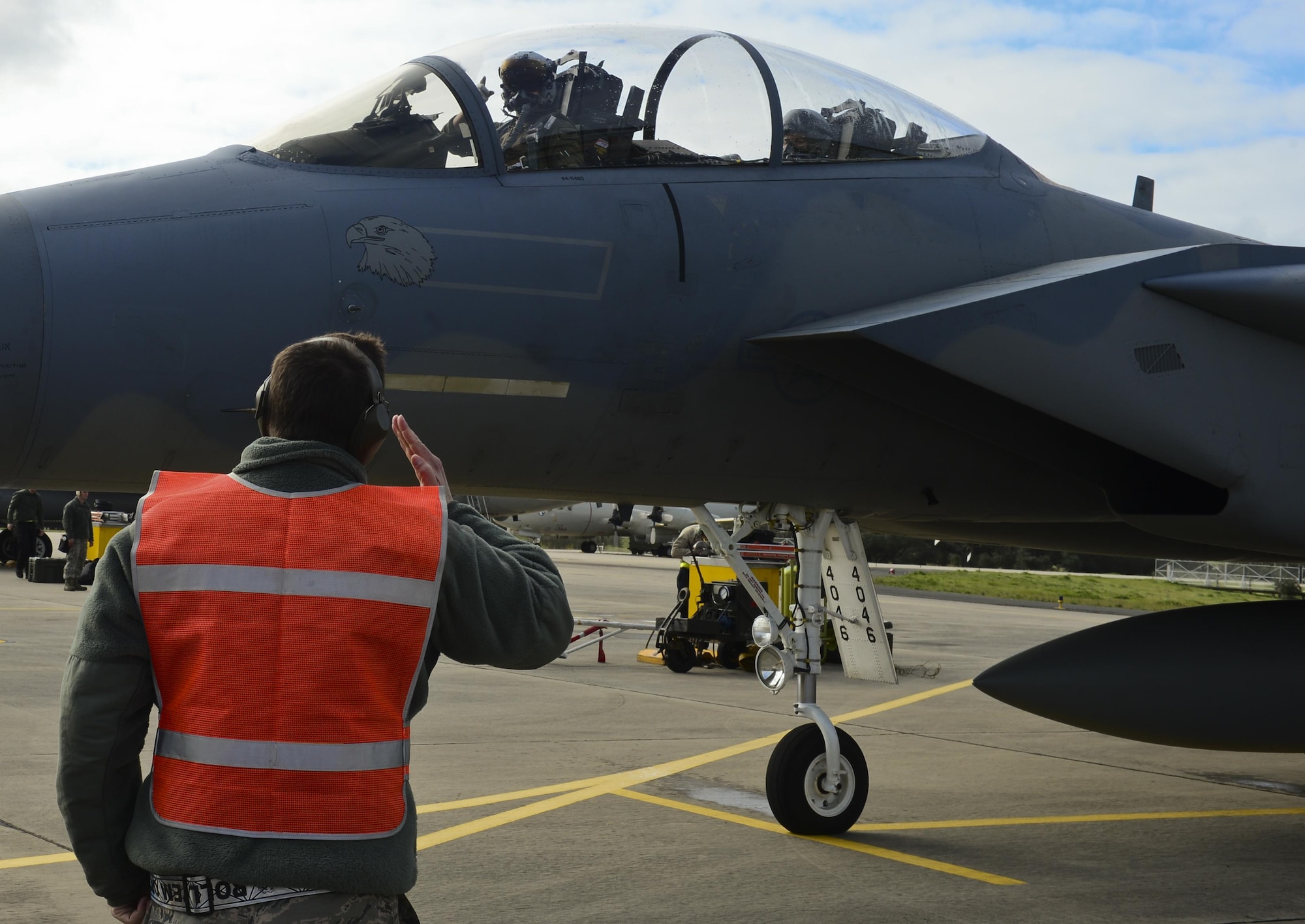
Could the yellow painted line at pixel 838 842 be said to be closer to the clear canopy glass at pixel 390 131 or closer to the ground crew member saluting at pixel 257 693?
the clear canopy glass at pixel 390 131

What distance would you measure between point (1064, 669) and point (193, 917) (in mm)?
4490

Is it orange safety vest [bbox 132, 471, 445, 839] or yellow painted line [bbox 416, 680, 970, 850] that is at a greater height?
orange safety vest [bbox 132, 471, 445, 839]

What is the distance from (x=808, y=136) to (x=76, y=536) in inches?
738

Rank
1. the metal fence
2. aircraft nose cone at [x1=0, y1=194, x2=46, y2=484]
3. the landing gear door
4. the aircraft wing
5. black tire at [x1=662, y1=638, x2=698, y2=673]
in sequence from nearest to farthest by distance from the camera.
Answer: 1. aircraft nose cone at [x1=0, y1=194, x2=46, y2=484]
2. the aircraft wing
3. the landing gear door
4. black tire at [x1=662, y1=638, x2=698, y2=673]
5. the metal fence

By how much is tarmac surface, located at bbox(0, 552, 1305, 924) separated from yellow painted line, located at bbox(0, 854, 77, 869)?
14 mm

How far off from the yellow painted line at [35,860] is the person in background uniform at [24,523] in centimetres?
1958

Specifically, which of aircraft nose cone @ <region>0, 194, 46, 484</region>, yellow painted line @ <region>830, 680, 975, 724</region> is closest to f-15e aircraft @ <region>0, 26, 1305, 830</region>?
aircraft nose cone @ <region>0, 194, 46, 484</region>

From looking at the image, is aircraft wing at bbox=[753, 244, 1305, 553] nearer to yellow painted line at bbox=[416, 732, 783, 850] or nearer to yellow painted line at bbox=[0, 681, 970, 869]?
yellow painted line at bbox=[416, 732, 783, 850]

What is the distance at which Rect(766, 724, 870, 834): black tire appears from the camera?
5812 mm

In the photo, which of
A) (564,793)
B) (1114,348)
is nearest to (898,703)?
(564,793)

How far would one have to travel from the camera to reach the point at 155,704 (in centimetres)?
227

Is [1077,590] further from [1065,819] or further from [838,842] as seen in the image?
[838,842]

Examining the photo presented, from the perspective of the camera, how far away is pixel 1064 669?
5672 millimetres

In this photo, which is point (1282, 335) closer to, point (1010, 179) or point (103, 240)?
point (1010, 179)
